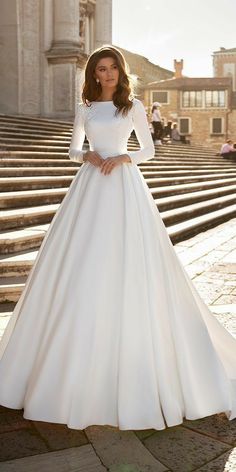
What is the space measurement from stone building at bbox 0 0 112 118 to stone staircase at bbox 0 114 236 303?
6.35 feet

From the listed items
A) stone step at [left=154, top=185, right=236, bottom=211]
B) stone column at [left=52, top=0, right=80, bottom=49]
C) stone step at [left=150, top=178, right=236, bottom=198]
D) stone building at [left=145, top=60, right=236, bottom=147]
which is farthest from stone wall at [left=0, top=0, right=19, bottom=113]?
stone building at [left=145, top=60, right=236, bottom=147]

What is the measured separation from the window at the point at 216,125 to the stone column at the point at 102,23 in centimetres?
2909

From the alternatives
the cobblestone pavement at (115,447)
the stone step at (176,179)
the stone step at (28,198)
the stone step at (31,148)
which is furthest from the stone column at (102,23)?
the cobblestone pavement at (115,447)

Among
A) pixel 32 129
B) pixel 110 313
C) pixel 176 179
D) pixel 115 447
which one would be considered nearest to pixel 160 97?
pixel 32 129

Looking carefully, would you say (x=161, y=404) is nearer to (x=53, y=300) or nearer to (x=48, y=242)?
(x=53, y=300)

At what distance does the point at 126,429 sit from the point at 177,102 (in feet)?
152

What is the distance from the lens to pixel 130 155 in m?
2.66

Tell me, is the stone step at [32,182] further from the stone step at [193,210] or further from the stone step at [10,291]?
the stone step at [10,291]

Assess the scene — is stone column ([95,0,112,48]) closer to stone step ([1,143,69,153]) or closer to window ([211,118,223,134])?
stone step ([1,143,69,153])

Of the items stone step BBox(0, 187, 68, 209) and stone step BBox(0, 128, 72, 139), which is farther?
stone step BBox(0, 128, 72, 139)

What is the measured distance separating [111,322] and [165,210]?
6241mm

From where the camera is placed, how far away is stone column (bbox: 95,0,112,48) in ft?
62.7

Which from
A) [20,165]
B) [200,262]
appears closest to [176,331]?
[200,262]

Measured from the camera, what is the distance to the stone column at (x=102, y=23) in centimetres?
1911
